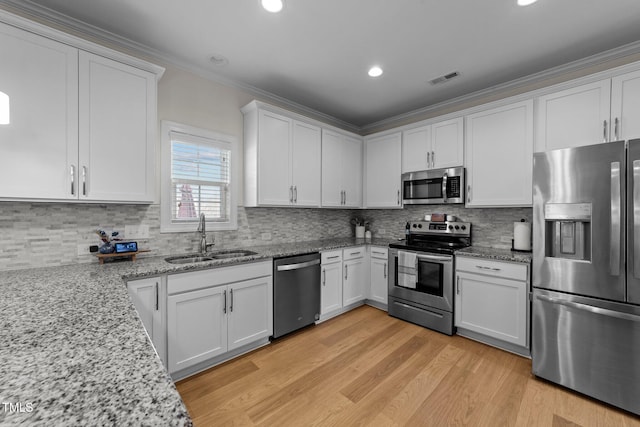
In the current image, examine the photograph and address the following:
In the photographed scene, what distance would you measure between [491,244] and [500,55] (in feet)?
6.45

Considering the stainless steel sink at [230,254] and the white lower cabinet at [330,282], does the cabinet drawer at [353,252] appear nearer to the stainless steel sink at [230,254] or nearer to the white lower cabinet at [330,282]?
the white lower cabinet at [330,282]

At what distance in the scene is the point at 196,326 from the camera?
2.23 m

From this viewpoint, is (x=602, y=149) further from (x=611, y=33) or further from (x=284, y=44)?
(x=284, y=44)

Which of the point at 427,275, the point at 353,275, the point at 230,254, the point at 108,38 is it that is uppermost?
the point at 108,38

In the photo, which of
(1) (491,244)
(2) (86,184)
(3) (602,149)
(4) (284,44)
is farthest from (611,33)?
(2) (86,184)

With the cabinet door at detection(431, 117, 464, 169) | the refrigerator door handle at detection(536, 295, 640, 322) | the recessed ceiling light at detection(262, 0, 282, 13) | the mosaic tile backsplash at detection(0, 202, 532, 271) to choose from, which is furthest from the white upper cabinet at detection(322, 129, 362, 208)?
the refrigerator door handle at detection(536, 295, 640, 322)

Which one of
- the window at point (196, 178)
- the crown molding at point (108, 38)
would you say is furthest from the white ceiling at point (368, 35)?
the window at point (196, 178)

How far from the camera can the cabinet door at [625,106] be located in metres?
2.21

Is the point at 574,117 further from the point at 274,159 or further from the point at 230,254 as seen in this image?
the point at 230,254

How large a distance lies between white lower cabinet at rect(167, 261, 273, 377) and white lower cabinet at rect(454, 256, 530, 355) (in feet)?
6.57

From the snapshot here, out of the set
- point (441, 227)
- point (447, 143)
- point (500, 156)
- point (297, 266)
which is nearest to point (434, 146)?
point (447, 143)

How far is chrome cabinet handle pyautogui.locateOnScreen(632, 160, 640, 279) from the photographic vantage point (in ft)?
5.89

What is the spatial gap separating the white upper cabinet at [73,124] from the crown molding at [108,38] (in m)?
0.45

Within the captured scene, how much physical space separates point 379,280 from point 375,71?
2.50 metres
